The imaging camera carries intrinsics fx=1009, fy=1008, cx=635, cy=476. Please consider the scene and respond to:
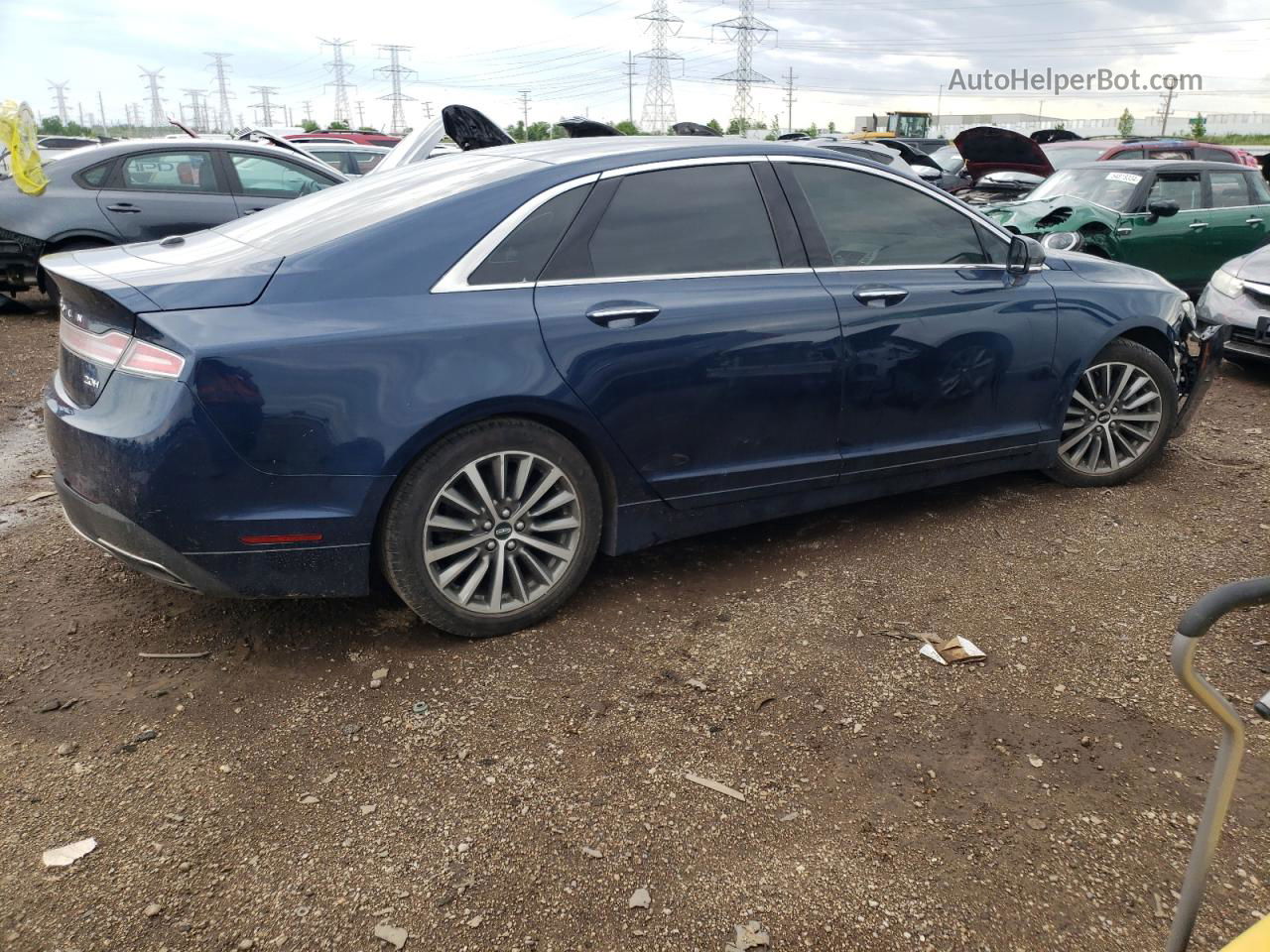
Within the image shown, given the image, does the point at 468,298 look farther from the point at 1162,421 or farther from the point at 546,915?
the point at 1162,421

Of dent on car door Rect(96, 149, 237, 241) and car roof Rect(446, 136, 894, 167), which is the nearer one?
car roof Rect(446, 136, 894, 167)

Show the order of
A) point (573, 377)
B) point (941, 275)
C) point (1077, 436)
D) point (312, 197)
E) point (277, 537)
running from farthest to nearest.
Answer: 1. point (1077, 436)
2. point (941, 275)
3. point (312, 197)
4. point (573, 377)
5. point (277, 537)

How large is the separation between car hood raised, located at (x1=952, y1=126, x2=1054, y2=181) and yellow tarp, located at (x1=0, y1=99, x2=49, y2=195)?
927cm

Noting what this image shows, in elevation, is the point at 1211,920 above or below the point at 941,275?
below

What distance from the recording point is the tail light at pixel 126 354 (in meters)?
2.86

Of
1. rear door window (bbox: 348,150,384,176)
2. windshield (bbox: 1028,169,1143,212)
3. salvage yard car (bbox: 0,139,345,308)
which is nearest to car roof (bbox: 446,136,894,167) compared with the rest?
salvage yard car (bbox: 0,139,345,308)

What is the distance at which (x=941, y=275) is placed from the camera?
4145 mm

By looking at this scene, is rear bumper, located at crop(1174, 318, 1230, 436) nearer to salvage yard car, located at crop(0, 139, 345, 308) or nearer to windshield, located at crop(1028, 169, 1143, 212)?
windshield, located at crop(1028, 169, 1143, 212)

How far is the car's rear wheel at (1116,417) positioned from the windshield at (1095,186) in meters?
5.59

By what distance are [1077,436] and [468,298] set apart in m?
3.07

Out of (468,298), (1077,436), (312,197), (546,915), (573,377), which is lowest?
(546,915)

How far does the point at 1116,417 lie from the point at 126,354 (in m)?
4.24

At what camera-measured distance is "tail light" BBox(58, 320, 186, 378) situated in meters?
2.86

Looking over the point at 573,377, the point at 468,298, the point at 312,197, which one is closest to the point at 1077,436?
the point at 573,377
